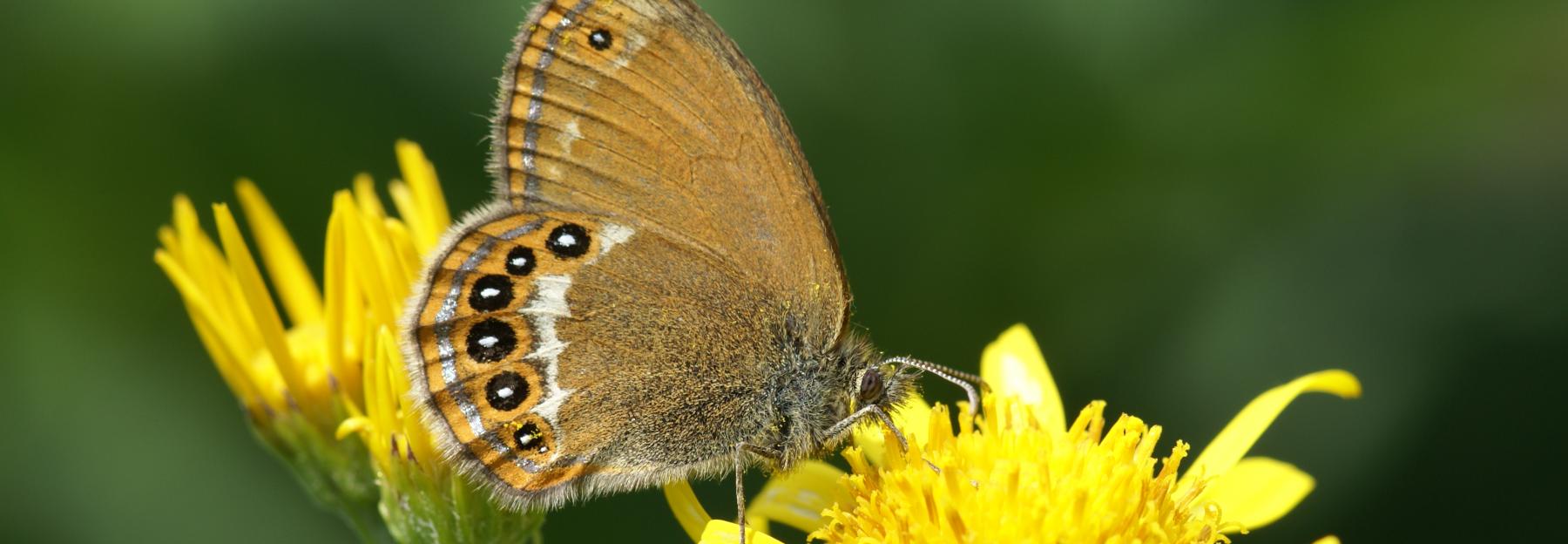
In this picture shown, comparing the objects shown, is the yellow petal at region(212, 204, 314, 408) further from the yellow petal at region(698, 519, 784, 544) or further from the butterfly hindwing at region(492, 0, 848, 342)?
the yellow petal at region(698, 519, 784, 544)

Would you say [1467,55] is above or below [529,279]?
above

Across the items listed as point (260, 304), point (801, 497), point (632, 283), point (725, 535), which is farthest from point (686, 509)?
point (260, 304)

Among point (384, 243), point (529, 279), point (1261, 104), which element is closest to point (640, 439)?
point (529, 279)

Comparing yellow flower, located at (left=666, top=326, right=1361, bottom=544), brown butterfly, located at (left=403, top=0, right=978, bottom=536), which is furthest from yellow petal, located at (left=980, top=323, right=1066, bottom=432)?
brown butterfly, located at (left=403, top=0, right=978, bottom=536)

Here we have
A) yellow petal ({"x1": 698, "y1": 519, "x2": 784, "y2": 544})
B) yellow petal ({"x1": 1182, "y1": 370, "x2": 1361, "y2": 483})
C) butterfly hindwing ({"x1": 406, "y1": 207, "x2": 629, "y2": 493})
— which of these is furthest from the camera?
yellow petal ({"x1": 1182, "y1": 370, "x2": 1361, "y2": 483})

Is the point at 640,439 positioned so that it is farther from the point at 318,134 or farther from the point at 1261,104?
the point at 1261,104

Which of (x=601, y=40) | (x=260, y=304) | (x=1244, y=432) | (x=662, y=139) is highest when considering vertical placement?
(x=601, y=40)

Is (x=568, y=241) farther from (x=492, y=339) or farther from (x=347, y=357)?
(x=347, y=357)
